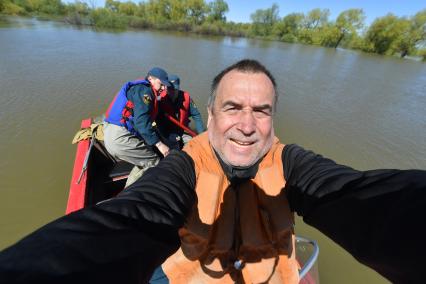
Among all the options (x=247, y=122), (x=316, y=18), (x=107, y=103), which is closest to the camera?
(x=247, y=122)

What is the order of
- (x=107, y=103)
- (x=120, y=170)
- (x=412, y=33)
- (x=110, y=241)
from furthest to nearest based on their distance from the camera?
1. (x=412, y=33)
2. (x=107, y=103)
3. (x=120, y=170)
4. (x=110, y=241)

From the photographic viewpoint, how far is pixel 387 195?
90cm

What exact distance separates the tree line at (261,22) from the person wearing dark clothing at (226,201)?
36945mm

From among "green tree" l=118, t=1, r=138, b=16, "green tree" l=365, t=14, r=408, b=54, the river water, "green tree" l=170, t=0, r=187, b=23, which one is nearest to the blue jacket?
the river water

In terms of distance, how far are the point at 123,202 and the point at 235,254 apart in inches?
30.5

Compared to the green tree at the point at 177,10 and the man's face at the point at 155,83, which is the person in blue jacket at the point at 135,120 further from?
the green tree at the point at 177,10

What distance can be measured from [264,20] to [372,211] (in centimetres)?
5246

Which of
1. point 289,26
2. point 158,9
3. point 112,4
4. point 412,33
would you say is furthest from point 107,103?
point 112,4

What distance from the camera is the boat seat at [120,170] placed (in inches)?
135

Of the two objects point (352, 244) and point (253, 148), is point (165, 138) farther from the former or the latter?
point (352, 244)

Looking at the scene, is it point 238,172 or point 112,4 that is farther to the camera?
point 112,4

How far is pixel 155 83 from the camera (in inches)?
124

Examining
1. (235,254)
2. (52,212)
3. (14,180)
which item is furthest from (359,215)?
(14,180)

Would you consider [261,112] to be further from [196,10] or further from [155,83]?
[196,10]
